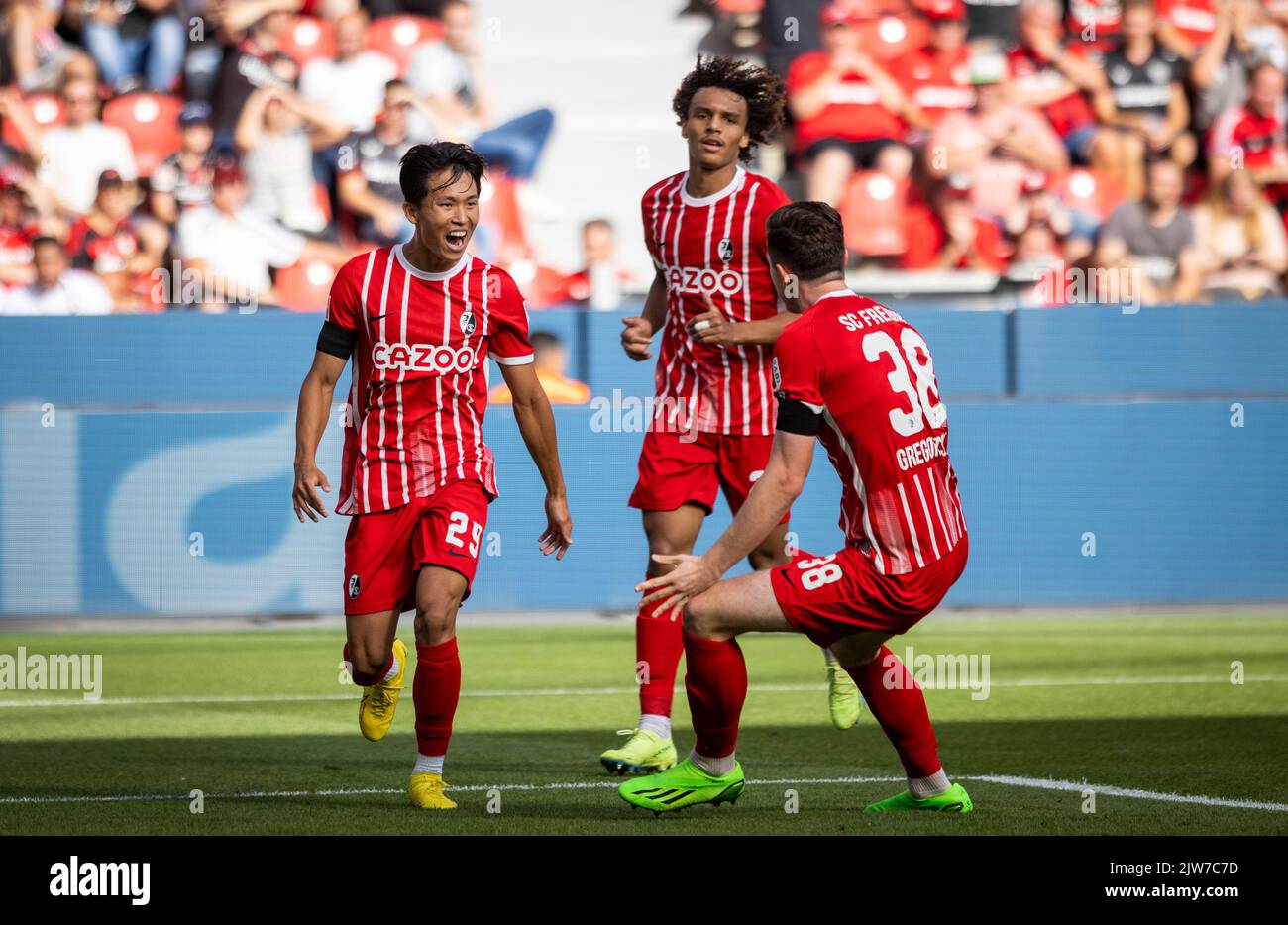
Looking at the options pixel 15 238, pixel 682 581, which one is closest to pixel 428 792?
pixel 682 581

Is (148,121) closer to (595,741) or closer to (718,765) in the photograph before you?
(595,741)

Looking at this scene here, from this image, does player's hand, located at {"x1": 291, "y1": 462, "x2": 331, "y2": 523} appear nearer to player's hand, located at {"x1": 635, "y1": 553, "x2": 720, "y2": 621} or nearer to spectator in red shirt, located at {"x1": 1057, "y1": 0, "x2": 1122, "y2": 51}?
player's hand, located at {"x1": 635, "y1": 553, "x2": 720, "y2": 621}

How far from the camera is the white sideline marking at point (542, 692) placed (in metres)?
8.88

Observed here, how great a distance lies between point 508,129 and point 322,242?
6.86 feet

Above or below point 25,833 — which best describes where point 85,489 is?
above

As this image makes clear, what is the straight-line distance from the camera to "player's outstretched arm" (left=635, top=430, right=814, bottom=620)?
4906 millimetres

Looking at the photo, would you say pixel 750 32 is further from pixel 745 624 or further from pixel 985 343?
pixel 745 624

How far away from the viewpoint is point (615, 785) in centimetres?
617

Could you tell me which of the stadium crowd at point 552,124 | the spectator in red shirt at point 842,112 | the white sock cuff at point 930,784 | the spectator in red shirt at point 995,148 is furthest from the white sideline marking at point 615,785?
the spectator in red shirt at point 995,148

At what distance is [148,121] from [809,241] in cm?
1124

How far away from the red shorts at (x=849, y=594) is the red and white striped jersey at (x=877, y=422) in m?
0.04

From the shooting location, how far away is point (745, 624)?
511 cm

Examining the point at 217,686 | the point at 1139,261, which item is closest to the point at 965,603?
the point at 1139,261

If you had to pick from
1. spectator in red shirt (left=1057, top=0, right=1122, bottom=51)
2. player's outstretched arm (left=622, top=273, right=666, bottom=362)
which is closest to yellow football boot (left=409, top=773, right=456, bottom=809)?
player's outstretched arm (left=622, top=273, right=666, bottom=362)
